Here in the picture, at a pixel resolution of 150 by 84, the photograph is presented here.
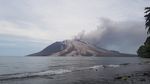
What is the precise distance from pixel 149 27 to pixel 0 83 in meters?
51.8

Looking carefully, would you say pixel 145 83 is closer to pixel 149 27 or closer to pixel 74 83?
pixel 74 83

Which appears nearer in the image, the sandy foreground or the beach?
the sandy foreground

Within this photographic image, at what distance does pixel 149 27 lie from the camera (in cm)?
7250

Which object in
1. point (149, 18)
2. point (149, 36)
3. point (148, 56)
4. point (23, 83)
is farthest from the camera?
point (148, 56)

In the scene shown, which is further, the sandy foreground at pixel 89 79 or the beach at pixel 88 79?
the beach at pixel 88 79

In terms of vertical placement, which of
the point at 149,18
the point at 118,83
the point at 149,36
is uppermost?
the point at 149,18

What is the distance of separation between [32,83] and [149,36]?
5308 cm

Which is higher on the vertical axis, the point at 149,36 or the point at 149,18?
the point at 149,18

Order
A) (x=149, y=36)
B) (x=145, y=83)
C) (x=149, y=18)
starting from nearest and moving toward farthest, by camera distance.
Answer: (x=145, y=83) < (x=149, y=18) < (x=149, y=36)

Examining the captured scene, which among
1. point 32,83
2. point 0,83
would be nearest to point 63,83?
point 32,83

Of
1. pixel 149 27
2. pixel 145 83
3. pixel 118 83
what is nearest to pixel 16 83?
pixel 118 83

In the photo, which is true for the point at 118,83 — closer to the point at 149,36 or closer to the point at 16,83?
the point at 16,83

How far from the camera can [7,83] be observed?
35.3 m

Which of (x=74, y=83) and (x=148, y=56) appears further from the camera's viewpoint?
(x=148, y=56)
